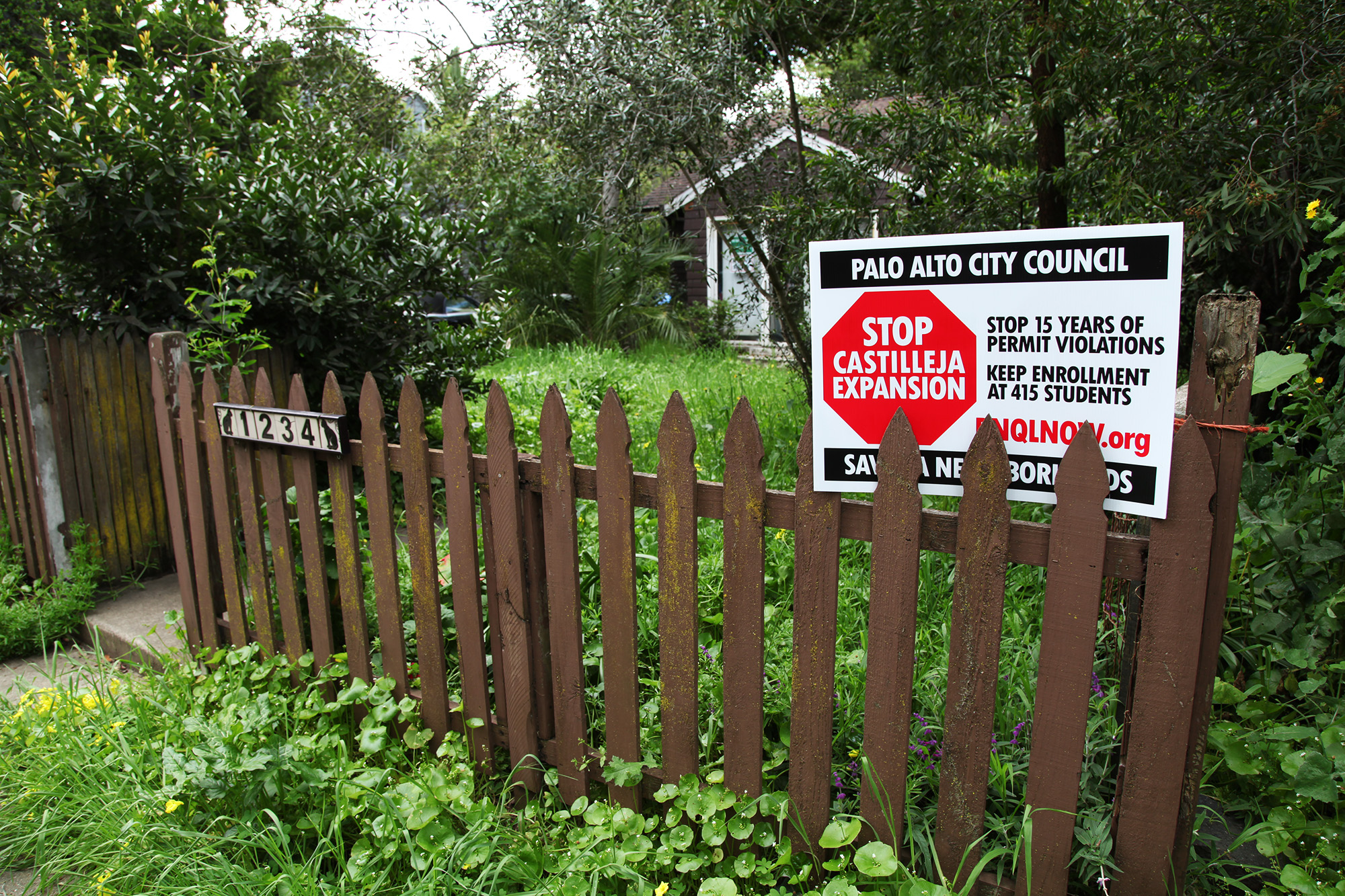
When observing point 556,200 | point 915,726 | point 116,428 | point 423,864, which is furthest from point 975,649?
point 556,200

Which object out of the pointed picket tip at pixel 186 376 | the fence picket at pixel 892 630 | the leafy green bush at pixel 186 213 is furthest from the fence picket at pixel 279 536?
the fence picket at pixel 892 630

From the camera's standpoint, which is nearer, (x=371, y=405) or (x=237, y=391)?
(x=371, y=405)

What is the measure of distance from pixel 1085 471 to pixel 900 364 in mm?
463

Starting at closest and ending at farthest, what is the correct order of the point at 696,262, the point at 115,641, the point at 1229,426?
1. the point at 1229,426
2. the point at 115,641
3. the point at 696,262

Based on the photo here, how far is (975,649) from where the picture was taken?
1791mm

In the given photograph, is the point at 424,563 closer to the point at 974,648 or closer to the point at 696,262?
the point at 974,648

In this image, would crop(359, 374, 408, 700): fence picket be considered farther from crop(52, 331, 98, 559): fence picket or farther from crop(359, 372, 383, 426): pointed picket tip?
crop(52, 331, 98, 559): fence picket

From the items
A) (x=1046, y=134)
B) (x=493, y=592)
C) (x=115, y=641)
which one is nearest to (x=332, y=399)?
(x=493, y=592)

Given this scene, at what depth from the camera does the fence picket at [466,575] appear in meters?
2.45

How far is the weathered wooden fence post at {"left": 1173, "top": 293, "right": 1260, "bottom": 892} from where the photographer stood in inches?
61.0

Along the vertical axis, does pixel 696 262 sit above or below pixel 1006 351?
above

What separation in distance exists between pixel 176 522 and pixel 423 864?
2.03 m

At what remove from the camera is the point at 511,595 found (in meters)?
2.43

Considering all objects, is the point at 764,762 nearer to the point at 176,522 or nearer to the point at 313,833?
the point at 313,833
